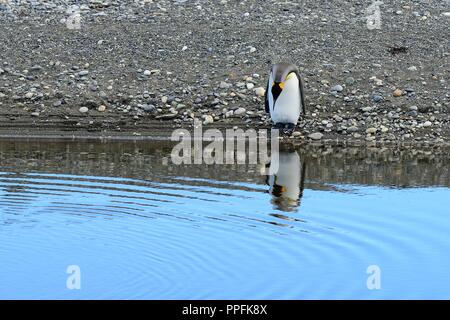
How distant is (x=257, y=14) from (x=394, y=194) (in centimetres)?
911

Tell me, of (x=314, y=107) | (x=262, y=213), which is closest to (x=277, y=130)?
(x=314, y=107)

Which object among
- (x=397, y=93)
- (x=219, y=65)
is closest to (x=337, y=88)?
(x=397, y=93)

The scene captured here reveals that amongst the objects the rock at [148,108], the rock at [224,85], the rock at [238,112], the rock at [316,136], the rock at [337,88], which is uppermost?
the rock at [224,85]

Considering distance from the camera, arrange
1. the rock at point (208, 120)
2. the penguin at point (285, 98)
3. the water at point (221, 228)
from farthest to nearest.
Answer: the rock at point (208, 120) → the penguin at point (285, 98) → the water at point (221, 228)

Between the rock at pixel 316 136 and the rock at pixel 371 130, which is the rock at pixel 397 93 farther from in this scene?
the rock at pixel 316 136

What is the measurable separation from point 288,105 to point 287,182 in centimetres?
418

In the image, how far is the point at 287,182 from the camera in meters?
12.1

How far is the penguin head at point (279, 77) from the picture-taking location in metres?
15.4

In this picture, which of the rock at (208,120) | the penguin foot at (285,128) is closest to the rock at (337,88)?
the penguin foot at (285,128)

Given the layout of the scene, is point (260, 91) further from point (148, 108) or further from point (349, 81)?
point (148, 108)

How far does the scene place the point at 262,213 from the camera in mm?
10164

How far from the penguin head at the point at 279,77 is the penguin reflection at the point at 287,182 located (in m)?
1.08
